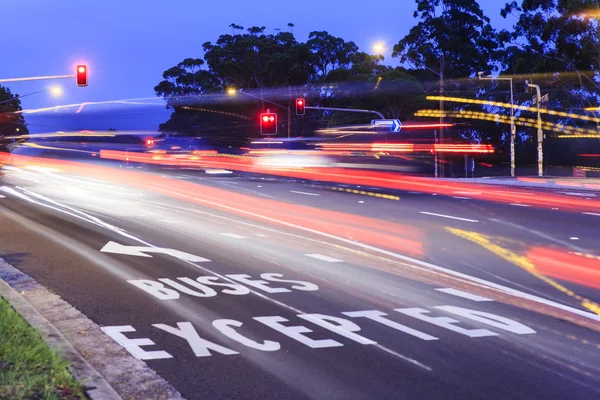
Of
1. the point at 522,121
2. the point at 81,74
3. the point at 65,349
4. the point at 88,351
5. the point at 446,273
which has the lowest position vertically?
the point at 446,273

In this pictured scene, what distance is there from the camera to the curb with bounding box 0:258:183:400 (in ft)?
20.9

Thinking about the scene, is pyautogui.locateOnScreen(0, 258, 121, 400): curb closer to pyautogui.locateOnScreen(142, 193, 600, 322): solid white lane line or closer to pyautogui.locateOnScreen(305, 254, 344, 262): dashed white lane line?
pyautogui.locateOnScreen(142, 193, 600, 322): solid white lane line

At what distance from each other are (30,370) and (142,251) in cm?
888

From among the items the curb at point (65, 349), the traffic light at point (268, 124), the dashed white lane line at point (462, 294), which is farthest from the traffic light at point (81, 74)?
the dashed white lane line at point (462, 294)

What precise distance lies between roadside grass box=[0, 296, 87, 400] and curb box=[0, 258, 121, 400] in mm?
91

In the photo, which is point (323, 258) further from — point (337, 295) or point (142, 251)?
point (337, 295)

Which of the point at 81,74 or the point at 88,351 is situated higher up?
the point at 81,74

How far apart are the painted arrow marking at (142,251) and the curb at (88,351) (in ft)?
11.9

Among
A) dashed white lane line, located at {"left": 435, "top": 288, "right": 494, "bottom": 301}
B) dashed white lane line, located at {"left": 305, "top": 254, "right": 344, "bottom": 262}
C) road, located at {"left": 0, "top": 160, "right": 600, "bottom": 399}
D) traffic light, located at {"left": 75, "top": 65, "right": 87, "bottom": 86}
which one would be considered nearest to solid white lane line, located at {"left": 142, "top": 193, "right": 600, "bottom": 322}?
road, located at {"left": 0, "top": 160, "right": 600, "bottom": 399}

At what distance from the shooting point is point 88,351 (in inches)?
303

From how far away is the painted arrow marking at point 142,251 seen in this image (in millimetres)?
14352

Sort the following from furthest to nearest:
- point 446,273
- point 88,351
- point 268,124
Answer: point 268,124, point 446,273, point 88,351

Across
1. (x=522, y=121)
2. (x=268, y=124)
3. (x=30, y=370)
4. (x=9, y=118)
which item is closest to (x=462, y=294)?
(x=30, y=370)

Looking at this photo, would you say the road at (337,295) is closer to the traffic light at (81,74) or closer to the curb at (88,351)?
the curb at (88,351)
